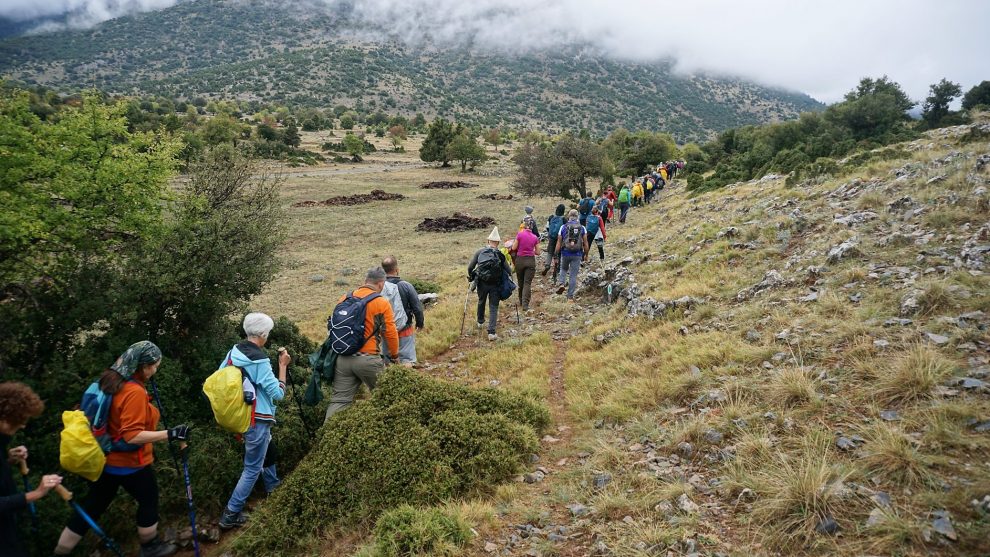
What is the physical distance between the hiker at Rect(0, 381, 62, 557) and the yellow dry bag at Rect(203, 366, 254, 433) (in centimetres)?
115

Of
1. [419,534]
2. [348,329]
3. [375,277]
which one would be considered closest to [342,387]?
[348,329]

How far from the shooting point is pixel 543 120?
14100 cm

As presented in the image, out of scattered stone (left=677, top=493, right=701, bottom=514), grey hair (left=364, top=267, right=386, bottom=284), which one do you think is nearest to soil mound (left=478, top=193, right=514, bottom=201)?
grey hair (left=364, top=267, right=386, bottom=284)

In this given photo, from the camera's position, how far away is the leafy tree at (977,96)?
75.6ft

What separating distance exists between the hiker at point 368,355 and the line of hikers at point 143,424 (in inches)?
0.5

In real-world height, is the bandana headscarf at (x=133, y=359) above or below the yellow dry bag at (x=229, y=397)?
above

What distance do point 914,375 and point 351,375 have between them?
19.0ft

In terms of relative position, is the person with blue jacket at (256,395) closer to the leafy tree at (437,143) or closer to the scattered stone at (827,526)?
the scattered stone at (827,526)

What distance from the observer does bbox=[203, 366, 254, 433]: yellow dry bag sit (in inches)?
170

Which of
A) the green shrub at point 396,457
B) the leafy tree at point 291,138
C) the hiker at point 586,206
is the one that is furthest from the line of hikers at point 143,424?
the leafy tree at point 291,138

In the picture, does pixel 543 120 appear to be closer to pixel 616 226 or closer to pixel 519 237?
pixel 616 226

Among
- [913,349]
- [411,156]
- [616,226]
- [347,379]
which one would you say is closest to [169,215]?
[347,379]

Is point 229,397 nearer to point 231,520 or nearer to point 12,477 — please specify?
point 12,477

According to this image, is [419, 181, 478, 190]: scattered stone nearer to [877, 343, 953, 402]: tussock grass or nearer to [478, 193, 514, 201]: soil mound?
[478, 193, 514, 201]: soil mound
